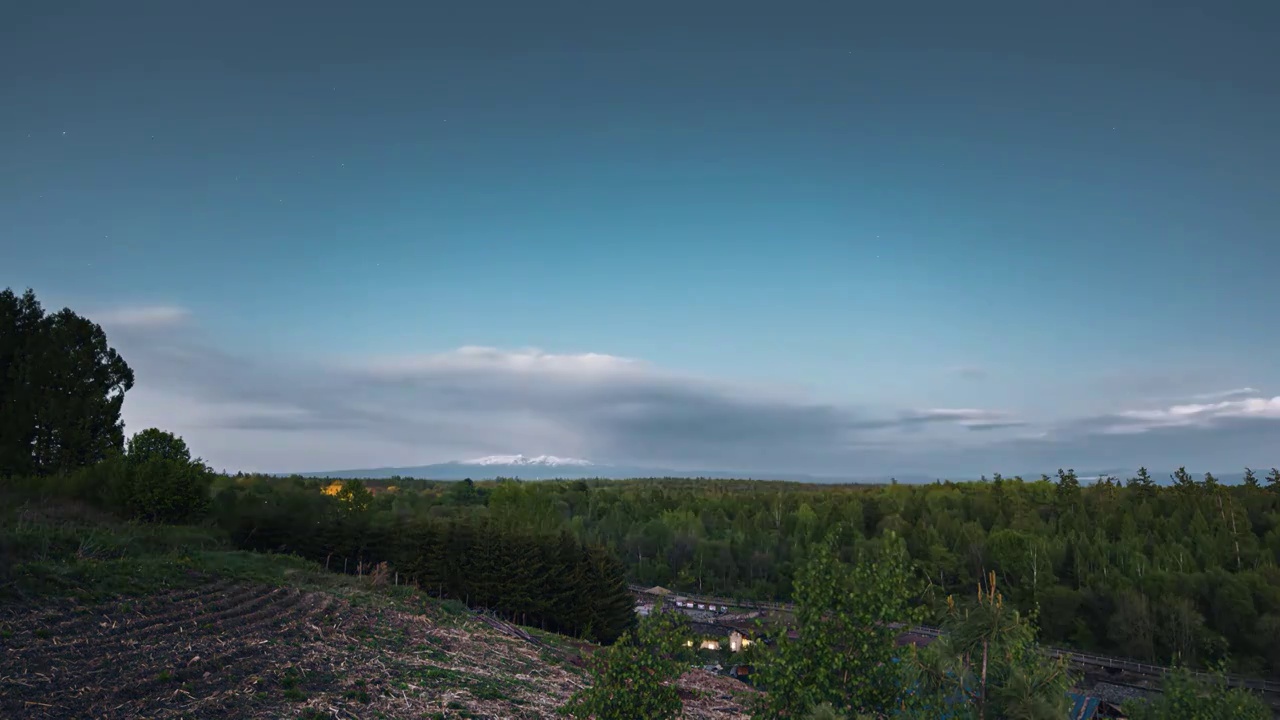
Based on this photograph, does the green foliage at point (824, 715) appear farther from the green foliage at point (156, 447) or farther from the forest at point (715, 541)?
the green foliage at point (156, 447)

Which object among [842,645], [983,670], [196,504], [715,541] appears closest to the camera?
[983,670]

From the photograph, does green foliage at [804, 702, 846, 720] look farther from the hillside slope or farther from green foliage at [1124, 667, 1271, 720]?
green foliage at [1124, 667, 1271, 720]

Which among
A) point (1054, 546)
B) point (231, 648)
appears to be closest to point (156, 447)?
point (231, 648)

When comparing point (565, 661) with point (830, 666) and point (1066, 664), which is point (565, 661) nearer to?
point (830, 666)

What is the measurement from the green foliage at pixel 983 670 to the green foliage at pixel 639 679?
473 cm

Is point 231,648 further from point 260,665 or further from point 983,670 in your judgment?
point 983,670

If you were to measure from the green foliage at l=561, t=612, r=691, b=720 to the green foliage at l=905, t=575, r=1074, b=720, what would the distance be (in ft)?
15.5

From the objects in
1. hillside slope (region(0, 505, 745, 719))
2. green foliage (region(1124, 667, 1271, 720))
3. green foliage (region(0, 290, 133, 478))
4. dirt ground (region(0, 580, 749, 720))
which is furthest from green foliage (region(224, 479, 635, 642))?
green foliage (region(1124, 667, 1271, 720))

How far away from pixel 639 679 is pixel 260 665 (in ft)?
43.8

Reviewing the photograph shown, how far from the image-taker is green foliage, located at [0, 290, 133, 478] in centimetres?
6178

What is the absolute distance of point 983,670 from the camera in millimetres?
11359

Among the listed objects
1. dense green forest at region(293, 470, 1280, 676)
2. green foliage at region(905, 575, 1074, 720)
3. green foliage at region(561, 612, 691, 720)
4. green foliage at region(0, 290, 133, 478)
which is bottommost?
dense green forest at region(293, 470, 1280, 676)

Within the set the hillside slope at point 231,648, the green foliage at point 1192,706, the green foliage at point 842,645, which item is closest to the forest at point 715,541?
the green foliage at point 842,645

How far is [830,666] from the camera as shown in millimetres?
13180
